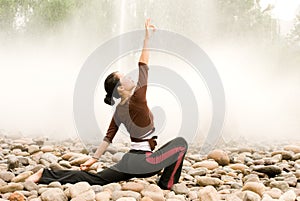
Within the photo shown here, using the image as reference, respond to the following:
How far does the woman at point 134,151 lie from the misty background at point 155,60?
3.10 meters

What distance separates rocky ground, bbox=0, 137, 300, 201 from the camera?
11.5 ft

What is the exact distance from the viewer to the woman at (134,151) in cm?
382

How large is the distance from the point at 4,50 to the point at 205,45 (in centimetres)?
834

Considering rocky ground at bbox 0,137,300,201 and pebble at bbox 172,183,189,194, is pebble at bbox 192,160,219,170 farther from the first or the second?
pebble at bbox 172,183,189,194

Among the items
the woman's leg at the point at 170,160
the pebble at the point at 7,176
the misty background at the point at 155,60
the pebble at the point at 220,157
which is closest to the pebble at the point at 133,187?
the woman's leg at the point at 170,160

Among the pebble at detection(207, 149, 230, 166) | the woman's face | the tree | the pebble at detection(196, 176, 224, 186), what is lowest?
the pebble at detection(196, 176, 224, 186)

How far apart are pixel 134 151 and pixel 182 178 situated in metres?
0.67

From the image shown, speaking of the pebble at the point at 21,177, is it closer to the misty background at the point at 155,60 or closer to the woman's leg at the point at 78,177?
the woman's leg at the point at 78,177

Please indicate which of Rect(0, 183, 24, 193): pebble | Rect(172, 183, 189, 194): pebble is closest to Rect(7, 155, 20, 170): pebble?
Rect(0, 183, 24, 193): pebble

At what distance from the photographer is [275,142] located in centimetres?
A: 743

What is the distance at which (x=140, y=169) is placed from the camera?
394cm

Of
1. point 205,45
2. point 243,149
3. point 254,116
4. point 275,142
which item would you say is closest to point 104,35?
point 205,45

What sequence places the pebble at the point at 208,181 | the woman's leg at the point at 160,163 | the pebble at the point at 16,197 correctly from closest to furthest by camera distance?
the pebble at the point at 16,197 < the woman's leg at the point at 160,163 < the pebble at the point at 208,181

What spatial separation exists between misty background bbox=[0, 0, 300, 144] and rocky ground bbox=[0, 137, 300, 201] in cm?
178
